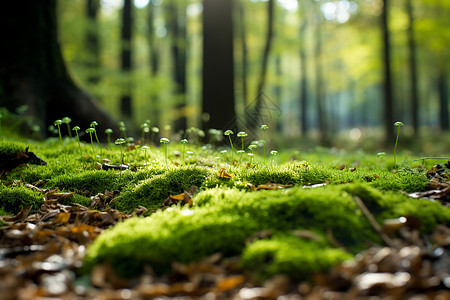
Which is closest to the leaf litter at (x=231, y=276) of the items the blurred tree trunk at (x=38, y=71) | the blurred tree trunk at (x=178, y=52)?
the blurred tree trunk at (x=38, y=71)

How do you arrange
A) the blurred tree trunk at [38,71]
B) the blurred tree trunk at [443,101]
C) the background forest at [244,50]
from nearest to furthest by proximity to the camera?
the blurred tree trunk at [38,71]
the background forest at [244,50]
the blurred tree trunk at [443,101]

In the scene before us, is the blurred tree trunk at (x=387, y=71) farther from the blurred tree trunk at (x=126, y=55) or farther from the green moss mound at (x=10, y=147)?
the green moss mound at (x=10, y=147)

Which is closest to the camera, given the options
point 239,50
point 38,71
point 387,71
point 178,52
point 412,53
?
point 38,71

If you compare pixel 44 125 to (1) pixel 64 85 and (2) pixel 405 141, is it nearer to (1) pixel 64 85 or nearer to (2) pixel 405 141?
(1) pixel 64 85

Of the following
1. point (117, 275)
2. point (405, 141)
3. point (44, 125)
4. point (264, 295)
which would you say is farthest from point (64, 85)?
point (405, 141)

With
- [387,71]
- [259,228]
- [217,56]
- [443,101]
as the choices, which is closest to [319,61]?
[443,101]

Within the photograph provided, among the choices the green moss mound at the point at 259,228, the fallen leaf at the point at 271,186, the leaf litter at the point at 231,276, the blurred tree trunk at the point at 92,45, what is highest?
the blurred tree trunk at the point at 92,45

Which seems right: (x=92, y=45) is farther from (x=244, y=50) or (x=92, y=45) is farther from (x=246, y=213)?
(x=246, y=213)

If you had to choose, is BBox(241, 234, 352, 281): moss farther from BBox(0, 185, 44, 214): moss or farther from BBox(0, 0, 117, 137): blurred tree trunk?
BBox(0, 0, 117, 137): blurred tree trunk
